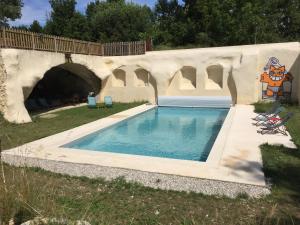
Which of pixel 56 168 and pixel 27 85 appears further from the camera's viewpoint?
pixel 27 85

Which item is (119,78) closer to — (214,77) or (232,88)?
(214,77)

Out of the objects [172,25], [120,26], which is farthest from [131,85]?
[120,26]

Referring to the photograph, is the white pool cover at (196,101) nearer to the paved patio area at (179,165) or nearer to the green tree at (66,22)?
the paved patio area at (179,165)

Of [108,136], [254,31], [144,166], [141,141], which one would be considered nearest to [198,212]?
[144,166]

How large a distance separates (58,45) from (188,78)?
27.4 feet

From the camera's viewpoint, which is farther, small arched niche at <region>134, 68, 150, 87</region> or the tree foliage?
the tree foliage

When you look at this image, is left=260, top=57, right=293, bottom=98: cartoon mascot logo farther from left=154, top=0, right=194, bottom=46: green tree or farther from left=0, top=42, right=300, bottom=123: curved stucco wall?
left=154, top=0, right=194, bottom=46: green tree

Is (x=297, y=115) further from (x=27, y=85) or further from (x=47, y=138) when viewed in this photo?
(x=27, y=85)

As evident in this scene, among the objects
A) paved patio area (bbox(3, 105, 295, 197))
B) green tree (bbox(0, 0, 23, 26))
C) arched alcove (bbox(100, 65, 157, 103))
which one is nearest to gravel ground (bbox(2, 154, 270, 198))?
paved patio area (bbox(3, 105, 295, 197))

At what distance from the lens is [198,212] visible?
3736mm

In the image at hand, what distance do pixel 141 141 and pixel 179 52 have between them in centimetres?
890

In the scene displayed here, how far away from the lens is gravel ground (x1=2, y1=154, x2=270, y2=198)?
14.1 ft

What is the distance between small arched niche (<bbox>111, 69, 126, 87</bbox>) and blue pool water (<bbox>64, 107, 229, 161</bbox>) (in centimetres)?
561

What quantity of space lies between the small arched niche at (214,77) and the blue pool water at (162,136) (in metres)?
3.30
